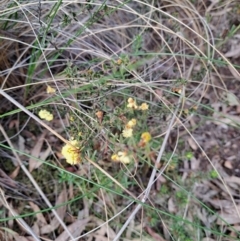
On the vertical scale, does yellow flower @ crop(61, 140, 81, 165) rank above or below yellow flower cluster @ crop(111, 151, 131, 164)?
above


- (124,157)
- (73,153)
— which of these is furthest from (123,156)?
(73,153)

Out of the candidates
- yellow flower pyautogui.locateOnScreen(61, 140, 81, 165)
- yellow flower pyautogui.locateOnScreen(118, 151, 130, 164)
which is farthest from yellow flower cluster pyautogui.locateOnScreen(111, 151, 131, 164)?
yellow flower pyautogui.locateOnScreen(61, 140, 81, 165)

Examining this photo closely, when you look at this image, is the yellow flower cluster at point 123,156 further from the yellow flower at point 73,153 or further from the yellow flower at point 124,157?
the yellow flower at point 73,153

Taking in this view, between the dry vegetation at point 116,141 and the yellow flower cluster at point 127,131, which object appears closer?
the yellow flower cluster at point 127,131

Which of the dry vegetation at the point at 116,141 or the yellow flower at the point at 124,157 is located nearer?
the yellow flower at the point at 124,157

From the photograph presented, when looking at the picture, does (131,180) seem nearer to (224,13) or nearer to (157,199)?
(157,199)

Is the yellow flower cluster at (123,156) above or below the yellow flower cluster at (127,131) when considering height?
below

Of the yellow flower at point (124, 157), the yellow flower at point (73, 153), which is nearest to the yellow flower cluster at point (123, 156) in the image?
the yellow flower at point (124, 157)

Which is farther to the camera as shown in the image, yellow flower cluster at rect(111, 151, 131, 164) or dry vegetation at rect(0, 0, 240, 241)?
dry vegetation at rect(0, 0, 240, 241)

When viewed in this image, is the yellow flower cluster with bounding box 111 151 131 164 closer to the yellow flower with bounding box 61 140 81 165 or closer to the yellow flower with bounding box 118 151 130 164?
the yellow flower with bounding box 118 151 130 164

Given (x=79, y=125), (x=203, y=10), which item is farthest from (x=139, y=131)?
(x=203, y=10)

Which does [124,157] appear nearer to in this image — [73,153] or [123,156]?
[123,156]
